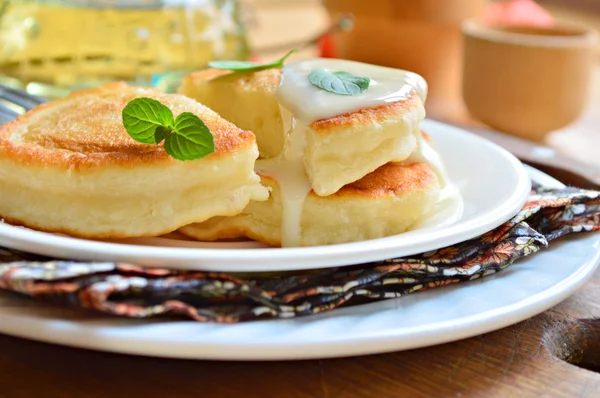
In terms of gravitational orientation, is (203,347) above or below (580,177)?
above

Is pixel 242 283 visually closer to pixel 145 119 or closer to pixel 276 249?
pixel 276 249

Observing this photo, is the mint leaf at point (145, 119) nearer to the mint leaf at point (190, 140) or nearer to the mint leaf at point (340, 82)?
the mint leaf at point (190, 140)

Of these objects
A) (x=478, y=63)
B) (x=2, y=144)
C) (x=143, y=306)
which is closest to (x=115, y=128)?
(x=2, y=144)

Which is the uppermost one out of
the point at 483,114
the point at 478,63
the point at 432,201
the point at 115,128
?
the point at 115,128

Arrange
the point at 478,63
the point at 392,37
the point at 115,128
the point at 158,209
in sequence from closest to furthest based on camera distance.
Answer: the point at 158,209, the point at 115,128, the point at 478,63, the point at 392,37

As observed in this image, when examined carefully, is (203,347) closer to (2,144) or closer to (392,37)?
(2,144)

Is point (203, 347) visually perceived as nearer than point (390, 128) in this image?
Yes

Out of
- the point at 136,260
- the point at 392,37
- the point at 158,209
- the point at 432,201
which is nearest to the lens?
the point at 136,260
